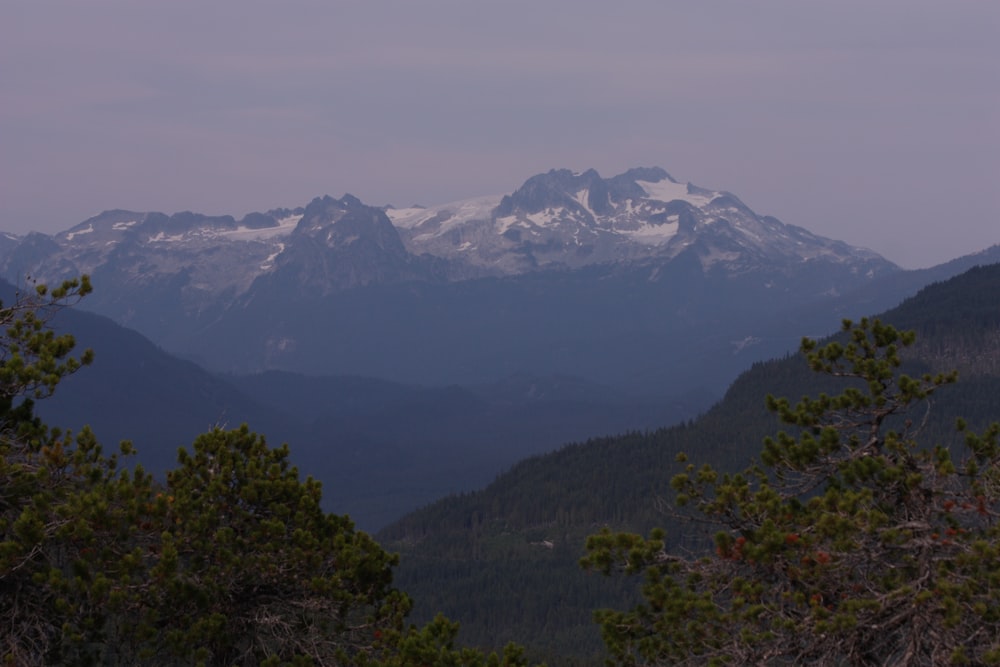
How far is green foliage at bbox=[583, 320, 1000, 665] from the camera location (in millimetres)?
19750

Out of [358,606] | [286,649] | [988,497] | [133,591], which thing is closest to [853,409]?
[988,497]

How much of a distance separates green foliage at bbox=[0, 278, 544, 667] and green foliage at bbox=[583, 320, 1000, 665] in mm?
4218

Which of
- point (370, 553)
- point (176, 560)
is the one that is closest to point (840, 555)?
point (370, 553)

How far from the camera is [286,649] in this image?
25.8 meters

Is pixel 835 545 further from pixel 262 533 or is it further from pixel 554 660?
pixel 554 660

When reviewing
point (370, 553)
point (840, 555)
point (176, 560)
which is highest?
point (840, 555)

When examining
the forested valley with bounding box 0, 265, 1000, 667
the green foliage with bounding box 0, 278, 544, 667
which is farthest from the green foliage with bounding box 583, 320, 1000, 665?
the green foliage with bounding box 0, 278, 544, 667

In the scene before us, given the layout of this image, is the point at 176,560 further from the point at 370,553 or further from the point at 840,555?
the point at 840,555

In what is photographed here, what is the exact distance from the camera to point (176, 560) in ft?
76.5

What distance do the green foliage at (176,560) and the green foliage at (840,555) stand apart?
4.22 m

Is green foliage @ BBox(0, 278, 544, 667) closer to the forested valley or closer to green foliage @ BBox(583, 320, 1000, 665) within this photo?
the forested valley

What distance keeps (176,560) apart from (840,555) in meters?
13.8

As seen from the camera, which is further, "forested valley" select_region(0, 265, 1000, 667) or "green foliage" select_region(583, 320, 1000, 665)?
"forested valley" select_region(0, 265, 1000, 667)

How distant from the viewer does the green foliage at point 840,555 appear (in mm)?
19750
